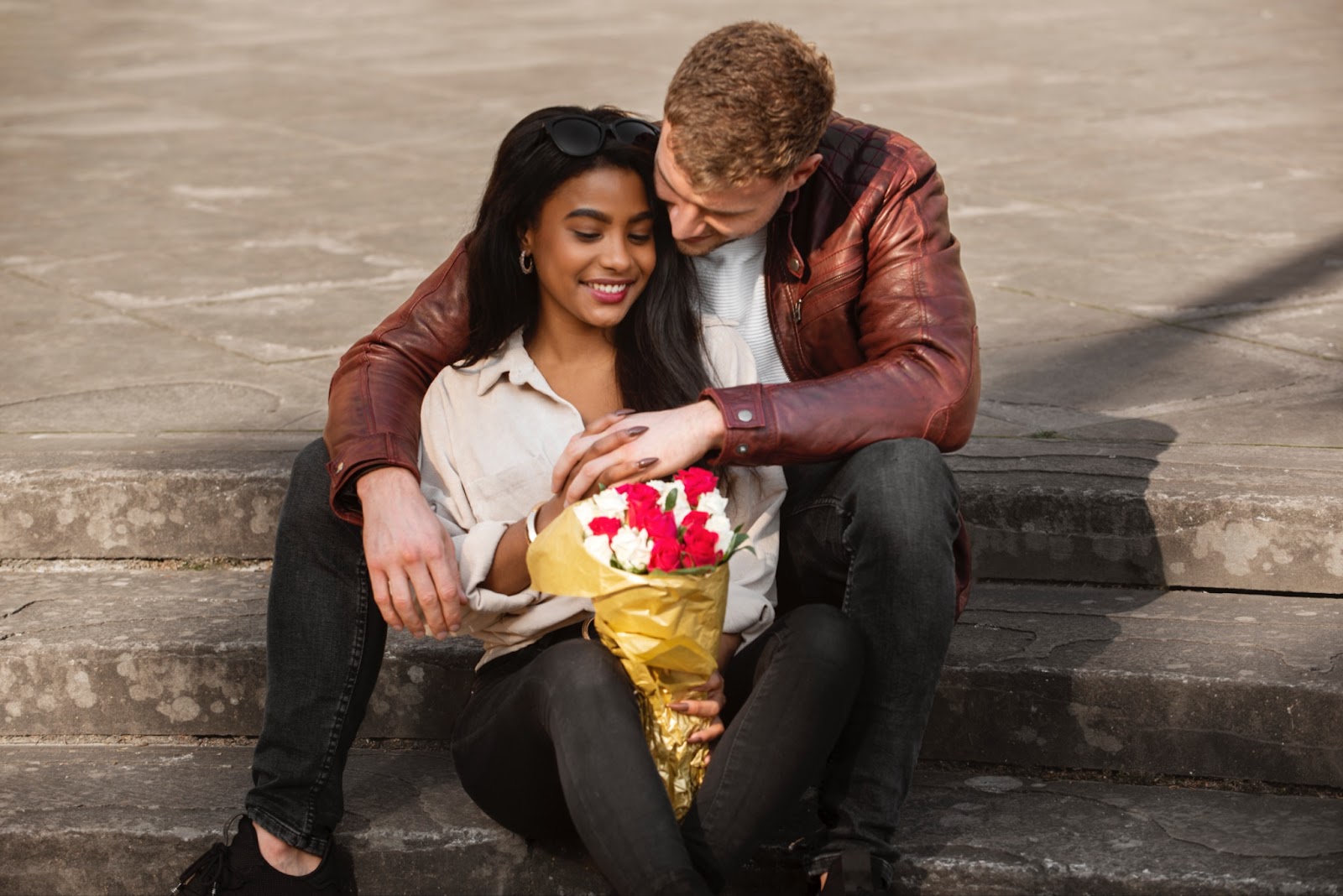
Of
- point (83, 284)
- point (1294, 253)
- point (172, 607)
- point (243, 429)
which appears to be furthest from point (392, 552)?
point (1294, 253)

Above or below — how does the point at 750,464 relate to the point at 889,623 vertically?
above

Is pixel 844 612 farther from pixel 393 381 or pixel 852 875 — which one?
pixel 393 381

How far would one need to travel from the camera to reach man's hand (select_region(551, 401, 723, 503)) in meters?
2.62

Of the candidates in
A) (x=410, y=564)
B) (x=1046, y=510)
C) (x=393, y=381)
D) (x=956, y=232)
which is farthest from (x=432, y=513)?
(x=956, y=232)

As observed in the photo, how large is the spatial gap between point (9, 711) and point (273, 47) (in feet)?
31.1

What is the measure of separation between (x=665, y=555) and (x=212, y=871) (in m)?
1.01

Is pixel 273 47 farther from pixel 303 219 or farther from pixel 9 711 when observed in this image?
pixel 9 711

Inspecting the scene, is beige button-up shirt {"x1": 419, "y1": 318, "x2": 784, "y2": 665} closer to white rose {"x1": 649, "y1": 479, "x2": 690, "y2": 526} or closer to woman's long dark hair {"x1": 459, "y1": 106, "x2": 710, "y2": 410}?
woman's long dark hair {"x1": 459, "y1": 106, "x2": 710, "y2": 410}

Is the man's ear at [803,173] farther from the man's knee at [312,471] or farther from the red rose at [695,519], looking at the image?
the man's knee at [312,471]

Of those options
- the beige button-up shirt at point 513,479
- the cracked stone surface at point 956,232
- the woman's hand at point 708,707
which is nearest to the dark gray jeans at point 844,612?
the beige button-up shirt at point 513,479

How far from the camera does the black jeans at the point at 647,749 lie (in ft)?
7.91

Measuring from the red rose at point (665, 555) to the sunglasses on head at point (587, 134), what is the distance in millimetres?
794

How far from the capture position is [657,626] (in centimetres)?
243

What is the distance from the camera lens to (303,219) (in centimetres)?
645
